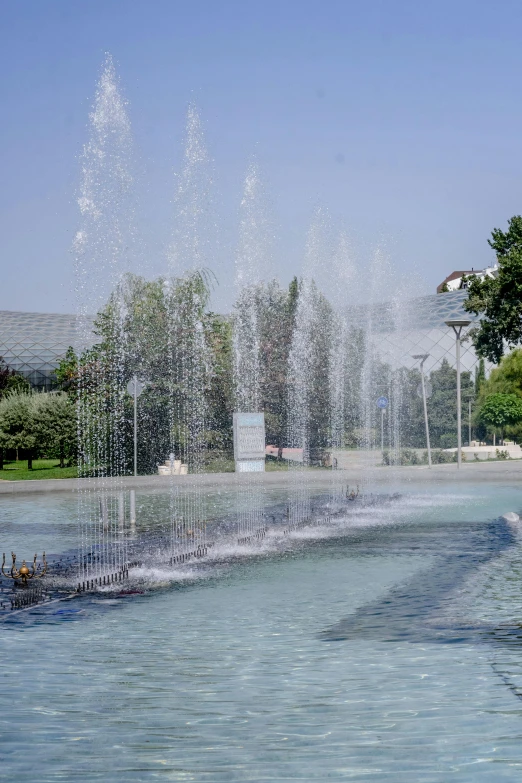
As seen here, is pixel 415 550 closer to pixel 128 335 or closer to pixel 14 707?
pixel 14 707

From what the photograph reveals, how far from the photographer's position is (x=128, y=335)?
3838 centimetres

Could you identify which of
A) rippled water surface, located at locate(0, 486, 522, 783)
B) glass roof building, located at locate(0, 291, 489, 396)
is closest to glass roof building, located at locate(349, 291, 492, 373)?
glass roof building, located at locate(0, 291, 489, 396)

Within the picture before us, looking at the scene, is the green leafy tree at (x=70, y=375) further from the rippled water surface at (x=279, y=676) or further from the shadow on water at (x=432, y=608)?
the rippled water surface at (x=279, y=676)

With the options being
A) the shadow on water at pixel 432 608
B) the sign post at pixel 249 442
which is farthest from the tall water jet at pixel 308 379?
the shadow on water at pixel 432 608

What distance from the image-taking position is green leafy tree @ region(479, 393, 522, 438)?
51406mm

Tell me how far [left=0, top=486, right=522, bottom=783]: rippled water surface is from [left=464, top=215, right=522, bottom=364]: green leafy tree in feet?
75.6

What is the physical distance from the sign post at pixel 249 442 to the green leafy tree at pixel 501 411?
20862mm

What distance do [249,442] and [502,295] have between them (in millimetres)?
10970

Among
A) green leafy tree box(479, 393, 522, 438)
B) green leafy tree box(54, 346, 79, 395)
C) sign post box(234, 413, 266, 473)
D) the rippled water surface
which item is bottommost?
the rippled water surface

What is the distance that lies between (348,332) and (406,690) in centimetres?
3848

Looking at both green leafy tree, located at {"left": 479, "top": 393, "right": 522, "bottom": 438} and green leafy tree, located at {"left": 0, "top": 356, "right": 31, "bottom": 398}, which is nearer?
green leafy tree, located at {"left": 479, "top": 393, "right": 522, "bottom": 438}

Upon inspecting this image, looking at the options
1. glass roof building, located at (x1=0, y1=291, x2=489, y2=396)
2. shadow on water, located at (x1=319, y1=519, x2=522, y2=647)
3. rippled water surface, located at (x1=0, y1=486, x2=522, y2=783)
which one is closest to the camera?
rippled water surface, located at (x1=0, y1=486, x2=522, y2=783)

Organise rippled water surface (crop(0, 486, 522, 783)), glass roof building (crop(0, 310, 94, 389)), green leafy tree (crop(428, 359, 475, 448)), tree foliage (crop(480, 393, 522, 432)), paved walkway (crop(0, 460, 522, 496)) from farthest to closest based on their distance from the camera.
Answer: glass roof building (crop(0, 310, 94, 389))
green leafy tree (crop(428, 359, 475, 448))
tree foliage (crop(480, 393, 522, 432))
paved walkway (crop(0, 460, 522, 496))
rippled water surface (crop(0, 486, 522, 783))

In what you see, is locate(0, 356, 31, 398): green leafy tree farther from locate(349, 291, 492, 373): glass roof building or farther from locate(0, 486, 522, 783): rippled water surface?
locate(0, 486, 522, 783): rippled water surface
